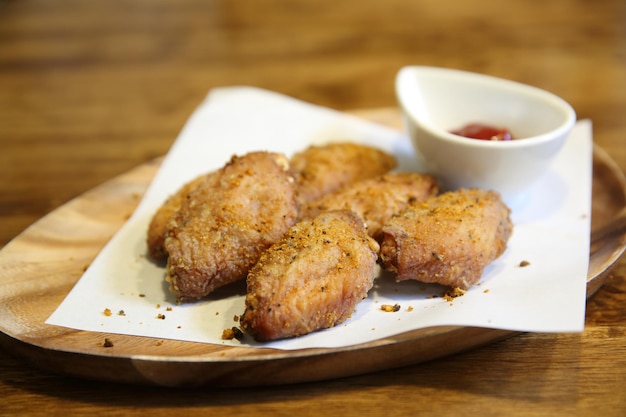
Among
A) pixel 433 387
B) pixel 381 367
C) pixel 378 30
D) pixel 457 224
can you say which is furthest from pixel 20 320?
pixel 378 30

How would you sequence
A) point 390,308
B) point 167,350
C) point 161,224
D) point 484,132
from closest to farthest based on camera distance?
point 167,350 → point 390,308 → point 161,224 → point 484,132

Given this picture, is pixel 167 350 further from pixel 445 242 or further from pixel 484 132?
pixel 484 132

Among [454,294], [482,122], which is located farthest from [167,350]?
[482,122]

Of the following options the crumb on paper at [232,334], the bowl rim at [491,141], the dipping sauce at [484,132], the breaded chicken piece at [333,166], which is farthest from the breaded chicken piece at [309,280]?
the dipping sauce at [484,132]

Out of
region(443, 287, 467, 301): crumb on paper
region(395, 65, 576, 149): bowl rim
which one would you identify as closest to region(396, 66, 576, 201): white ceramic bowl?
region(395, 65, 576, 149): bowl rim

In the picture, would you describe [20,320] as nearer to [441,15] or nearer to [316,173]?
[316,173]

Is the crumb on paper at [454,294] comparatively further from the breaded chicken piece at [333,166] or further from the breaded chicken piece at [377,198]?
the breaded chicken piece at [333,166]
